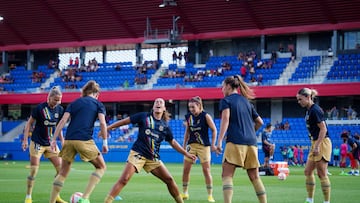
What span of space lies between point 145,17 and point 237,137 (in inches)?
1910

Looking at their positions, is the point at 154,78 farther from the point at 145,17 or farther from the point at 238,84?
the point at 238,84

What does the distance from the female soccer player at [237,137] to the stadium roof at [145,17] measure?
41.8 m

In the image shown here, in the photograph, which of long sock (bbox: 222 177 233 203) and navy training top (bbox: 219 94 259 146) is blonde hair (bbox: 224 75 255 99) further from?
long sock (bbox: 222 177 233 203)

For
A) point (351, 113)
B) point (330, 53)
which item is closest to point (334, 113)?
point (351, 113)

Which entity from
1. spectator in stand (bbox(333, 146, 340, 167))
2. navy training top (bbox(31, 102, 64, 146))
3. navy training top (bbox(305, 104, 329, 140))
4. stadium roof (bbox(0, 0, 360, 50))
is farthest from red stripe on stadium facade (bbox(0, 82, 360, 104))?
navy training top (bbox(31, 102, 64, 146))

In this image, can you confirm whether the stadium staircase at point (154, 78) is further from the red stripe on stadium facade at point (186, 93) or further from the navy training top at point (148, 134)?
the navy training top at point (148, 134)

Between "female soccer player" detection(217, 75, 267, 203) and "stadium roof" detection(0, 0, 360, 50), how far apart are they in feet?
137

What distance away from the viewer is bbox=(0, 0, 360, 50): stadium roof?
54.8 metres

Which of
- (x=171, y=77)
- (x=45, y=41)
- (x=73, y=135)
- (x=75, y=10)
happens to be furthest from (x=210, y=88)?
(x=73, y=135)

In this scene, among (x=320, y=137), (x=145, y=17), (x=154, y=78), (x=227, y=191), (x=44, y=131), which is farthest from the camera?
(x=154, y=78)

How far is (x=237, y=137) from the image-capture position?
1270 centimetres

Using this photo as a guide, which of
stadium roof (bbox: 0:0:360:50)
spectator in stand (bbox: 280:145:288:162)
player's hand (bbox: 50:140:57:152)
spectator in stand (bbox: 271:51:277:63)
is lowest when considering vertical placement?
spectator in stand (bbox: 280:145:288:162)

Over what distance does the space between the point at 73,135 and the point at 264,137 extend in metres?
18.7

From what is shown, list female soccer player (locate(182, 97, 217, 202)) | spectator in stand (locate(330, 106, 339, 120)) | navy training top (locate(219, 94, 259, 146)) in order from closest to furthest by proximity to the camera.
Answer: navy training top (locate(219, 94, 259, 146)), female soccer player (locate(182, 97, 217, 202)), spectator in stand (locate(330, 106, 339, 120))
